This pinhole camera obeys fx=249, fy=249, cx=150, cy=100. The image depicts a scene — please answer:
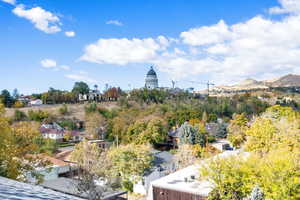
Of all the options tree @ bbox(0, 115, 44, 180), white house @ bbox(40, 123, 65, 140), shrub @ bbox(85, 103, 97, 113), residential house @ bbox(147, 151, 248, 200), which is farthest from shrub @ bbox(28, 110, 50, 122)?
residential house @ bbox(147, 151, 248, 200)

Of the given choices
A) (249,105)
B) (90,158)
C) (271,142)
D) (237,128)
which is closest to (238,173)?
(271,142)

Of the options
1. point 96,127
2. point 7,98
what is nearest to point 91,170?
point 96,127

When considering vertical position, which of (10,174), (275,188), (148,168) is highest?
(10,174)

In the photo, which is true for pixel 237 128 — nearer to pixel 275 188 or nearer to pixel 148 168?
pixel 148 168

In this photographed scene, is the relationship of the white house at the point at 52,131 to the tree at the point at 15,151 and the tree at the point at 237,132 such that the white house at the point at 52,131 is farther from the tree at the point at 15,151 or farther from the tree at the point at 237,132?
the tree at the point at 15,151

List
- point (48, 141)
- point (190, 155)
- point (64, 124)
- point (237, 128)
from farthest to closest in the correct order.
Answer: point (64, 124)
point (237, 128)
point (48, 141)
point (190, 155)

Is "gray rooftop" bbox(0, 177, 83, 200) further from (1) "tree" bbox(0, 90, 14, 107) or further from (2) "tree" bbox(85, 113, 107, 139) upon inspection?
(1) "tree" bbox(0, 90, 14, 107)

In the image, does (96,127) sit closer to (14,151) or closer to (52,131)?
(52,131)

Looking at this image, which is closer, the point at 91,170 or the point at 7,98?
the point at 91,170
